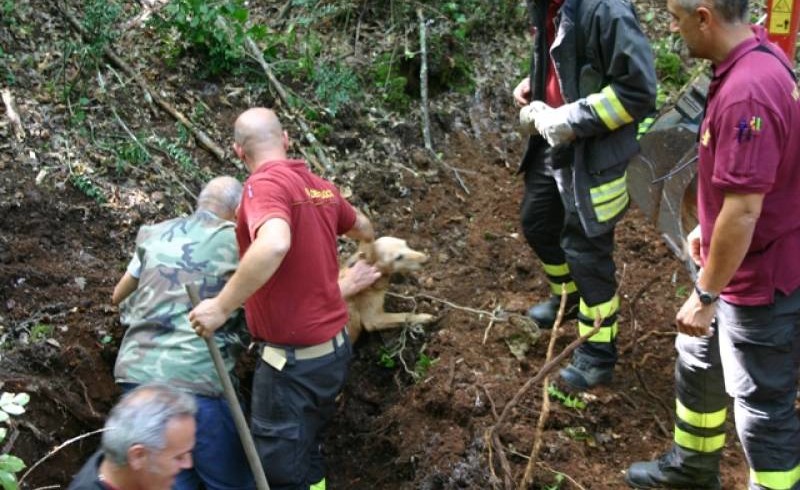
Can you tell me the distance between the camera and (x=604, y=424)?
509 centimetres

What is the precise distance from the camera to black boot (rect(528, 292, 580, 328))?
576 centimetres

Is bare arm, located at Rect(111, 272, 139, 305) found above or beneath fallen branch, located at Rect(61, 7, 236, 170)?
beneath

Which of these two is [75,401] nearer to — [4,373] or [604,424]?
[4,373]

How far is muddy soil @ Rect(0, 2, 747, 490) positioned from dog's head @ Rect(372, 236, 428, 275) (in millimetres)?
448

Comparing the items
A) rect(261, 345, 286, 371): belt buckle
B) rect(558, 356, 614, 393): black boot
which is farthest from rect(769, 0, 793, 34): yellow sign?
rect(261, 345, 286, 371): belt buckle

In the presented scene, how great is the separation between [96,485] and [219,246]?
1.94m

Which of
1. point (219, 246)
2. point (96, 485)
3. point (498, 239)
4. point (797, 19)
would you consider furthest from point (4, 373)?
point (797, 19)

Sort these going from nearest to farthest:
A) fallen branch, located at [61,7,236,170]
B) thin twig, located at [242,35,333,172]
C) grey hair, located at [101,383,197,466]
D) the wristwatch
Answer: grey hair, located at [101,383,197,466], the wristwatch, fallen branch, located at [61,7,236,170], thin twig, located at [242,35,333,172]

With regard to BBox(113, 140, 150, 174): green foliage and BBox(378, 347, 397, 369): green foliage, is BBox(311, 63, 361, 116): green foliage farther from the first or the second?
BBox(378, 347, 397, 369): green foliage

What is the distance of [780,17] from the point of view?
15.6ft

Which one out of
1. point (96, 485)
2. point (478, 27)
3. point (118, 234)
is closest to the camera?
point (96, 485)

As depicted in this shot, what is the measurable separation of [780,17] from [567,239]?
5.50 feet

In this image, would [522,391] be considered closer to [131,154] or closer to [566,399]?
[566,399]

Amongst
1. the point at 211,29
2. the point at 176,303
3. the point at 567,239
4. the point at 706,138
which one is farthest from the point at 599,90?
the point at 211,29
